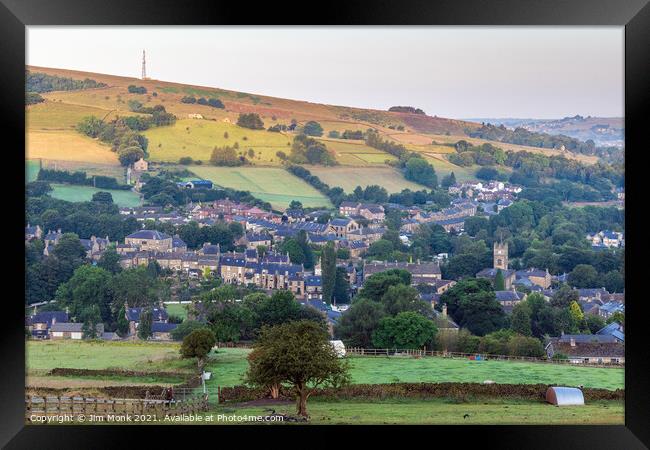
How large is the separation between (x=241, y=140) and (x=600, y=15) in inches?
764

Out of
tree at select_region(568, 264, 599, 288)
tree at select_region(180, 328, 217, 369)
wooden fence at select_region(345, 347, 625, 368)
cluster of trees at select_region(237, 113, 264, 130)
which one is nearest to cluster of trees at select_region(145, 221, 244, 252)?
cluster of trees at select_region(237, 113, 264, 130)

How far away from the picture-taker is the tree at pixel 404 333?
12266 millimetres

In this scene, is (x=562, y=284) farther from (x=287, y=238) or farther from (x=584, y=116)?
(x=287, y=238)

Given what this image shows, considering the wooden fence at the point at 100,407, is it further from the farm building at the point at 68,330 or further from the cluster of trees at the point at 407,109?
the cluster of trees at the point at 407,109

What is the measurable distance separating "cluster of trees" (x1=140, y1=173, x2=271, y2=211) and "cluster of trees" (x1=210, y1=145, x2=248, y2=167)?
0.73 m

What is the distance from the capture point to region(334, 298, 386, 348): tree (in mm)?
12820

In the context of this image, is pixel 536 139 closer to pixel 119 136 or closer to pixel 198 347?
pixel 119 136

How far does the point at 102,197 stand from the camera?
22484 millimetres

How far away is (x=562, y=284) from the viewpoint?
19516mm

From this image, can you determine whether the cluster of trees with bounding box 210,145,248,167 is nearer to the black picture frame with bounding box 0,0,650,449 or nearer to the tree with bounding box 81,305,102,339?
the tree with bounding box 81,305,102,339

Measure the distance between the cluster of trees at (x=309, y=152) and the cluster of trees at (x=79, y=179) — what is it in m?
4.45

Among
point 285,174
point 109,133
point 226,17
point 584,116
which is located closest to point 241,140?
point 285,174

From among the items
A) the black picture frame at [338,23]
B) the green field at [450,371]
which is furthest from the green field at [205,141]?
the black picture frame at [338,23]

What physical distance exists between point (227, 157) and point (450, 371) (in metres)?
14.5
